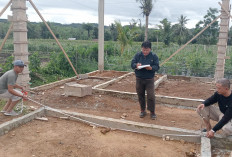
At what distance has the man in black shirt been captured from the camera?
130 inches

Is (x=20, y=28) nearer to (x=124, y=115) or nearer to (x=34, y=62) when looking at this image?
(x=34, y=62)

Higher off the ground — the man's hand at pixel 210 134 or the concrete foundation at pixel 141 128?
the man's hand at pixel 210 134

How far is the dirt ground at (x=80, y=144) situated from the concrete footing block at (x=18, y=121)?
9cm

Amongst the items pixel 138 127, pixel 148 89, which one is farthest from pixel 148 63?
pixel 138 127

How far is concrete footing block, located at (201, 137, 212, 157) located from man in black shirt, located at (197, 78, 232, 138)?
11 centimetres

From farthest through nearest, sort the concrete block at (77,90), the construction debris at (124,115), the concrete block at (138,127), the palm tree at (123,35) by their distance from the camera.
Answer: the palm tree at (123,35), the concrete block at (77,90), the construction debris at (124,115), the concrete block at (138,127)

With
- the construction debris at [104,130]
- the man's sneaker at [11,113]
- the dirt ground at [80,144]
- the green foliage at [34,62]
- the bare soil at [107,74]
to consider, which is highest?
the green foliage at [34,62]

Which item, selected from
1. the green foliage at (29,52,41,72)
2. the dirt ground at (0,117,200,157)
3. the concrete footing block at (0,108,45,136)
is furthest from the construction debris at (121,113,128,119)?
the green foliage at (29,52,41,72)

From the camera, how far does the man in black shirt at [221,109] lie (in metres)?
3.30

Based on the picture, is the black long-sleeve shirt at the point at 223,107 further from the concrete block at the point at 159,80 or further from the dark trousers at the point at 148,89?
the concrete block at the point at 159,80

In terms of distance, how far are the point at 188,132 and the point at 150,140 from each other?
2.30ft

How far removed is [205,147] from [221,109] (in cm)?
69

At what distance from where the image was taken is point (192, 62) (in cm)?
1108

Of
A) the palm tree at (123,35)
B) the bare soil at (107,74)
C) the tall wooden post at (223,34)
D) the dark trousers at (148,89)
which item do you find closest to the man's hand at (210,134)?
the dark trousers at (148,89)
